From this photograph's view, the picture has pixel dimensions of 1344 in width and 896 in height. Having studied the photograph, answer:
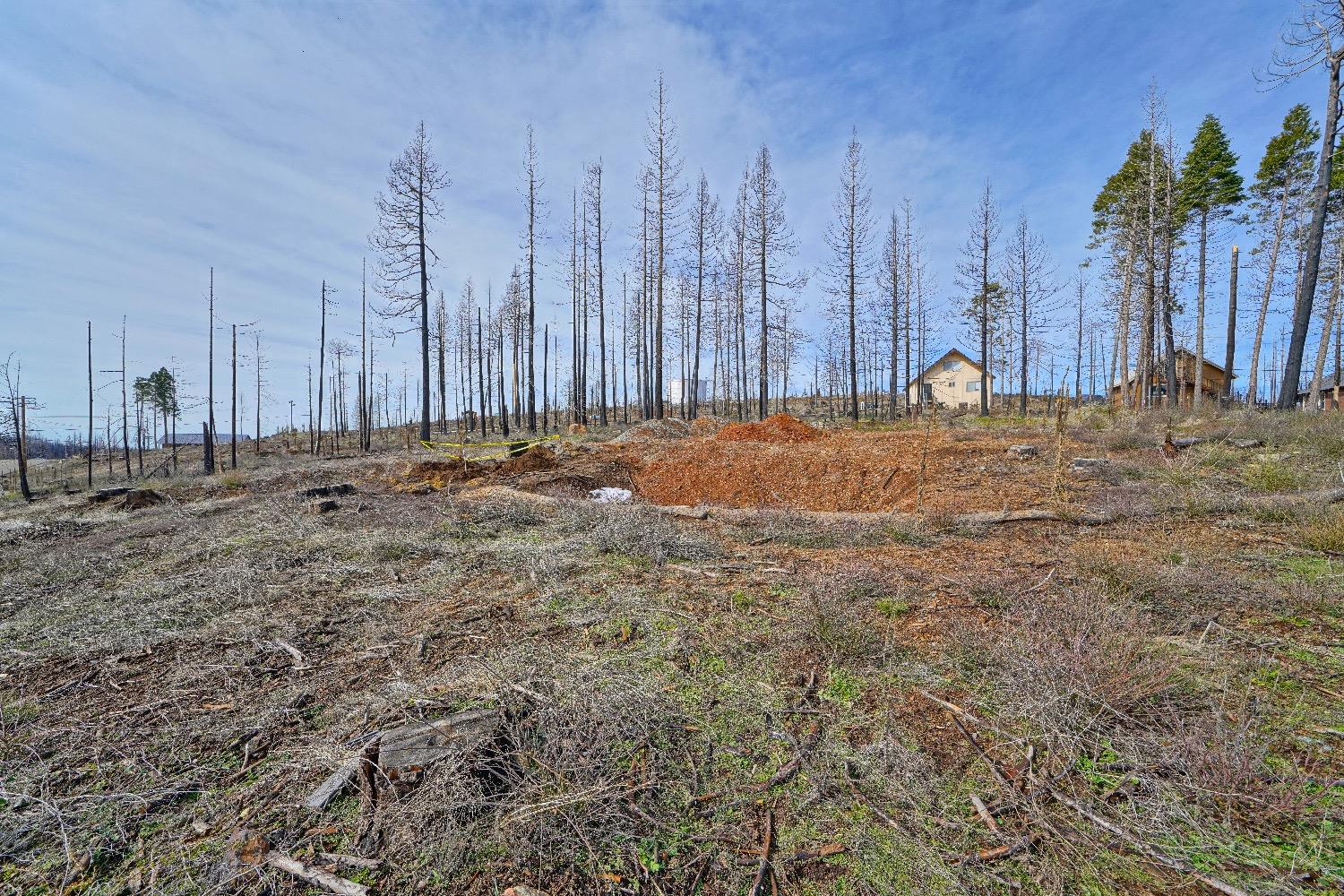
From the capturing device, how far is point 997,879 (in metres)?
1.53

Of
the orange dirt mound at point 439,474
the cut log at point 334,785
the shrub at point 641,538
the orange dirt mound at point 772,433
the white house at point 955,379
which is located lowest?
the cut log at point 334,785

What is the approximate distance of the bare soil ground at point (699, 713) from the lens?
164 cm

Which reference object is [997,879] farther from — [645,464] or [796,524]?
[645,464]

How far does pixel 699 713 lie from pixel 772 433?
474 inches

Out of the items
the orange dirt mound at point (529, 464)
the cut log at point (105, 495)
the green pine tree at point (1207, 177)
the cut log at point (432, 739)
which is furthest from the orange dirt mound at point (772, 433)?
the green pine tree at point (1207, 177)

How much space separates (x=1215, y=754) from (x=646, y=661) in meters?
2.33

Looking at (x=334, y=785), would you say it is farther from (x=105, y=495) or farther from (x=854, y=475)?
(x=105, y=495)

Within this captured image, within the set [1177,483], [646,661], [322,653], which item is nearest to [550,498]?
[322,653]

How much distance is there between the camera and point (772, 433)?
46.0 feet

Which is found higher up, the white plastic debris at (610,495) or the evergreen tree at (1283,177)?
the evergreen tree at (1283,177)

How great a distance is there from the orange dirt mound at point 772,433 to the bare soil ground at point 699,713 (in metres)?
8.57

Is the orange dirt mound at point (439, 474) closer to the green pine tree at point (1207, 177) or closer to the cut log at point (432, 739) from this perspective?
the cut log at point (432, 739)

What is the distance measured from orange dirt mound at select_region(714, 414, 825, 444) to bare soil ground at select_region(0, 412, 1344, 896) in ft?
28.1

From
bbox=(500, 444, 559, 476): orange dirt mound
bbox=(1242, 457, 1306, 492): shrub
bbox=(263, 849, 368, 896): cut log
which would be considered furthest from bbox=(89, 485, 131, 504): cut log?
bbox=(1242, 457, 1306, 492): shrub
